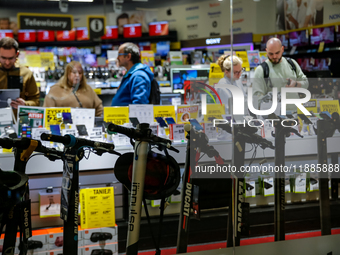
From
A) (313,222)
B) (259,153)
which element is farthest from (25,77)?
(313,222)

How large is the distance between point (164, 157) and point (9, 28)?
208 cm

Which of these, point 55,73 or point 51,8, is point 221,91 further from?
point 55,73

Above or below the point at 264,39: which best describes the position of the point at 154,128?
below

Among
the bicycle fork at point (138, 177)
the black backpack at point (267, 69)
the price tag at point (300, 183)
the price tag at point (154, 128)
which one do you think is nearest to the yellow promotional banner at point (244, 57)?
the black backpack at point (267, 69)

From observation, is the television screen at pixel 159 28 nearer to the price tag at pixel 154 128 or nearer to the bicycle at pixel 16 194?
the price tag at pixel 154 128

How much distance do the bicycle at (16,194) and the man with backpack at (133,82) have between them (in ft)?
4.42

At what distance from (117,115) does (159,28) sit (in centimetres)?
109

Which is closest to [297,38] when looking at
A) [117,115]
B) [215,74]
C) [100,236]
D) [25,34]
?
[215,74]

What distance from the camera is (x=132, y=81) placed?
3.40 m

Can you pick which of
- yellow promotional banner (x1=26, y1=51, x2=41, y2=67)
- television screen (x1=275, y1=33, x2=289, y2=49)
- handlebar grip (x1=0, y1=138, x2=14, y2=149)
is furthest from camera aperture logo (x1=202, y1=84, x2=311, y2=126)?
yellow promotional banner (x1=26, y1=51, x2=41, y2=67)

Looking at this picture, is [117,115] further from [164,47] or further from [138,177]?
[164,47]

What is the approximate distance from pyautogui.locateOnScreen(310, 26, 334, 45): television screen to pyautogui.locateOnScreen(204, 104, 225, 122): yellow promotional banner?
84 cm

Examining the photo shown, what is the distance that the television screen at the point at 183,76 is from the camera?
3.09 m

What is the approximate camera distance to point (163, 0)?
3.48 meters
